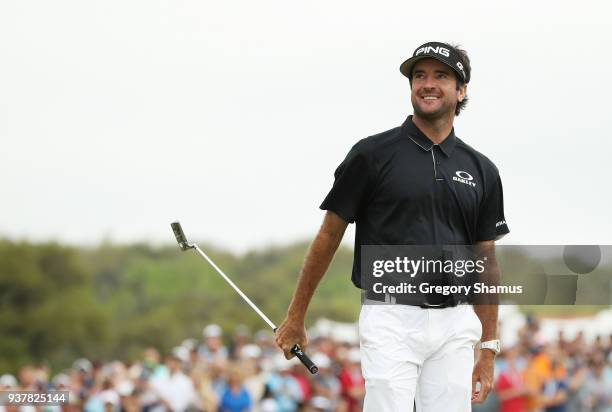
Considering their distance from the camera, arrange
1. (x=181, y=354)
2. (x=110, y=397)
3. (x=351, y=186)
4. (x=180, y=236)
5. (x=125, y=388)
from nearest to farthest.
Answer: (x=351, y=186), (x=180, y=236), (x=110, y=397), (x=125, y=388), (x=181, y=354)

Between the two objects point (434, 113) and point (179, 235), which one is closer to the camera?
point (434, 113)

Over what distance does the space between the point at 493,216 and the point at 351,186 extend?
952 millimetres

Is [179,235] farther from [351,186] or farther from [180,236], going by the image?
[351,186]

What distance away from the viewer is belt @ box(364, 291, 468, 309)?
6562mm

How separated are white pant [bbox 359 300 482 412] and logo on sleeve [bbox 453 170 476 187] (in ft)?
2.26

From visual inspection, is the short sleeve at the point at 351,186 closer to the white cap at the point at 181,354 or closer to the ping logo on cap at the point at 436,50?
the ping logo on cap at the point at 436,50

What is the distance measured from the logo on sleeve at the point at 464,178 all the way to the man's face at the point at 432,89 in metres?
0.33

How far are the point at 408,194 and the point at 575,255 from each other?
3508mm

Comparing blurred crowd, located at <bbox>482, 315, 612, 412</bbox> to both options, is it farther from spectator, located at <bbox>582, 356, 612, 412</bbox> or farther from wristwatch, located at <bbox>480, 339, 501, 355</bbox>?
wristwatch, located at <bbox>480, 339, 501, 355</bbox>

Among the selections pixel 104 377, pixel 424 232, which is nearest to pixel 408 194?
pixel 424 232

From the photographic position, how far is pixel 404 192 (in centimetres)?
656

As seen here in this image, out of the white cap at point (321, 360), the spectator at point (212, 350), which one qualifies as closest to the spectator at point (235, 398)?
the spectator at point (212, 350)

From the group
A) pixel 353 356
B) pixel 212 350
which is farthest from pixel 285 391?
pixel 353 356

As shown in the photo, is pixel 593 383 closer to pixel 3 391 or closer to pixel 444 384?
pixel 3 391
